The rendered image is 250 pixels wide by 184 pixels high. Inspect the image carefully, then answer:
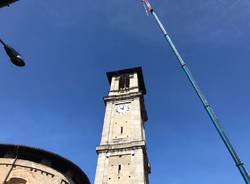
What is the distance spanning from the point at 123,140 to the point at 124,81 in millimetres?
13143

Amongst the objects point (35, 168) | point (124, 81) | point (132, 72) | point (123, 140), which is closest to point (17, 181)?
point (35, 168)

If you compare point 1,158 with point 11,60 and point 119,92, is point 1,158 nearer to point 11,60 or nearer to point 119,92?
point 11,60

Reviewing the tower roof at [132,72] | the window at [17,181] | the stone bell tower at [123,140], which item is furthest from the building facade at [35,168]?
the tower roof at [132,72]

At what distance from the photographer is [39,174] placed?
16.7 metres

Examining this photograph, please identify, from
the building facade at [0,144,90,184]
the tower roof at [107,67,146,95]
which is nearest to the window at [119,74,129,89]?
the tower roof at [107,67,146,95]

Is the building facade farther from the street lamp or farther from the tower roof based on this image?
the tower roof

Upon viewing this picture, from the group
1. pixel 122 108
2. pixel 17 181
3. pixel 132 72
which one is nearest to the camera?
pixel 17 181

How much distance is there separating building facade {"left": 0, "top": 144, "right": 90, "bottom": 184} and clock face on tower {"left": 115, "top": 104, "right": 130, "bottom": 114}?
13255 mm

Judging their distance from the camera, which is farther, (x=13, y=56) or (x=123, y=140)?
(x=123, y=140)

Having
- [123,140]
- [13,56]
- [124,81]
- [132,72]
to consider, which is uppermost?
[132,72]

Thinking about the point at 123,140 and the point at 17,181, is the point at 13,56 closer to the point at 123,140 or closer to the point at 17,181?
the point at 17,181

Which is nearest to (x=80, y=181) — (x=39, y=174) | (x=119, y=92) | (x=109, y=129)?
(x=39, y=174)

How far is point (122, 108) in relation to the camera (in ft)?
103

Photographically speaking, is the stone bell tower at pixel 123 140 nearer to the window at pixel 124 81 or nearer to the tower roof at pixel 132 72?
the window at pixel 124 81
